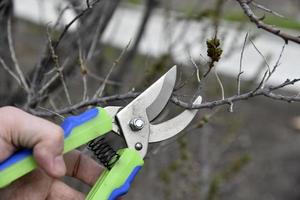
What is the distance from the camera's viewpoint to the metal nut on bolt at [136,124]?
63.4 inches

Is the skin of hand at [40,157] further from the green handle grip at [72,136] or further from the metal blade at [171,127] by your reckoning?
the metal blade at [171,127]

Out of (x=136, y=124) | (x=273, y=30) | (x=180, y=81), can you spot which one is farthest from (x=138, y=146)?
(x=273, y=30)

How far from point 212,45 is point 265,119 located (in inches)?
150

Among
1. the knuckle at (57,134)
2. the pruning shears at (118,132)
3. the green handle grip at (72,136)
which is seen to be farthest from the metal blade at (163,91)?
the knuckle at (57,134)

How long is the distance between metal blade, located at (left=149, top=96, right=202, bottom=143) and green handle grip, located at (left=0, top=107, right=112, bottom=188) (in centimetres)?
17

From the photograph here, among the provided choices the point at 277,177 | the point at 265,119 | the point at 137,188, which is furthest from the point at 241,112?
the point at 137,188

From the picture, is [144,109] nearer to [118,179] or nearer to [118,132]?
[118,132]

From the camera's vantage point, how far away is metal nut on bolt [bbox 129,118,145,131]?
161 centimetres

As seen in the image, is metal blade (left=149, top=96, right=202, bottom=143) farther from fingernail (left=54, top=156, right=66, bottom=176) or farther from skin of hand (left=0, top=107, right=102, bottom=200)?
fingernail (left=54, top=156, right=66, bottom=176)

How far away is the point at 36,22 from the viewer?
657cm

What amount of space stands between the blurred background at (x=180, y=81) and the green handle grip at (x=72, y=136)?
0.21 metres

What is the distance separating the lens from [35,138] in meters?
1.40

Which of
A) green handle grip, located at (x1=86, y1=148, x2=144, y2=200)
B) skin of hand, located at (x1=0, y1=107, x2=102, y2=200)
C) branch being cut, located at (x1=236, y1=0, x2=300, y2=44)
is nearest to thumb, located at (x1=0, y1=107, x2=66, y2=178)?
skin of hand, located at (x1=0, y1=107, x2=102, y2=200)

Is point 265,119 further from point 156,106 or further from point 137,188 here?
point 156,106
